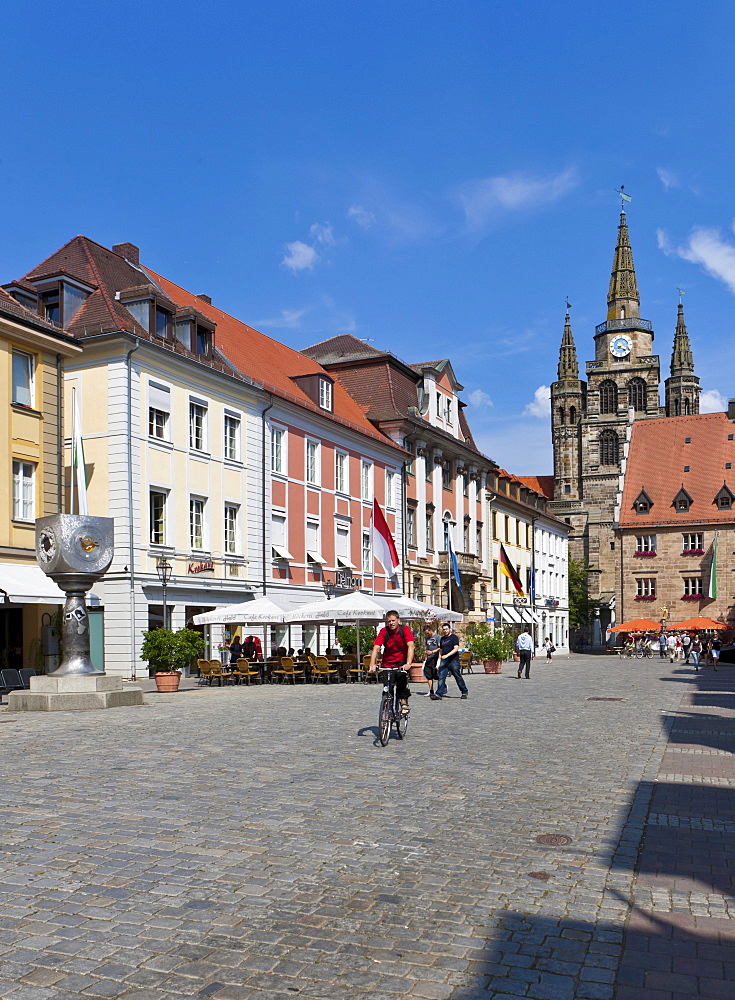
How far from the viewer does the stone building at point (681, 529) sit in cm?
7881

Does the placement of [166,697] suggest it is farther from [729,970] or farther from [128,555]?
[729,970]

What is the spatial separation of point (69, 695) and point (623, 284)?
374 feet

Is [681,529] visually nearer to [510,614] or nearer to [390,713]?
[510,614]

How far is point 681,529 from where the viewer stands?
3182 inches

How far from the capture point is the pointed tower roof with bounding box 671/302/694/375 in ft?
389

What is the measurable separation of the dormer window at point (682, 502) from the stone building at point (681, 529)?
81mm

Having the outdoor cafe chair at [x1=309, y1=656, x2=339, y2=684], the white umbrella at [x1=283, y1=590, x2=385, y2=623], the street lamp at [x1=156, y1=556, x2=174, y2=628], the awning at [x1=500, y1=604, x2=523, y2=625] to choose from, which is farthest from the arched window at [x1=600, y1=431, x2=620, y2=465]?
the white umbrella at [x1=283, y1=590, x2=385, y2=623]

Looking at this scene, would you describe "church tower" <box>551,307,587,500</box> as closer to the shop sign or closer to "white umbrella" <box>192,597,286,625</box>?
the shop sign

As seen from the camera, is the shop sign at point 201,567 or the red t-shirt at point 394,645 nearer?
the red t-shirt at point 394,645

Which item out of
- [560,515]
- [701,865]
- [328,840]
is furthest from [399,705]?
[560,515]

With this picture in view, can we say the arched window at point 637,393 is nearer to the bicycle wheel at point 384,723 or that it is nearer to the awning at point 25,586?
the awning at point 25,586

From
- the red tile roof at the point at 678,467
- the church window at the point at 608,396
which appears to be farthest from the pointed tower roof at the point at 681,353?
the red tile roof at the point at 678,467

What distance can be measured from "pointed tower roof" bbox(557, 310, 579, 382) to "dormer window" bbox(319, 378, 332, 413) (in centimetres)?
7827

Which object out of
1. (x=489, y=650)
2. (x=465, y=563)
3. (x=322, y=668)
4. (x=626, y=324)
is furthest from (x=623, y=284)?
(x=322, y=668)
